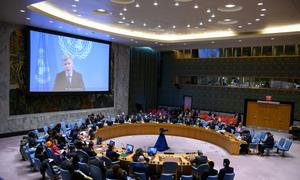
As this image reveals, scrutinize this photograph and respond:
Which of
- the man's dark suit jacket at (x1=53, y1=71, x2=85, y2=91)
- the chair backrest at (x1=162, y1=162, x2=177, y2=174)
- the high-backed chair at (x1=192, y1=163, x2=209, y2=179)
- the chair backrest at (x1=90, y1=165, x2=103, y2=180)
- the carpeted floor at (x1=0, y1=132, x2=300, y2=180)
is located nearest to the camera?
the chair backrest at (x1=90, y1=165, x2=103, y2=180)

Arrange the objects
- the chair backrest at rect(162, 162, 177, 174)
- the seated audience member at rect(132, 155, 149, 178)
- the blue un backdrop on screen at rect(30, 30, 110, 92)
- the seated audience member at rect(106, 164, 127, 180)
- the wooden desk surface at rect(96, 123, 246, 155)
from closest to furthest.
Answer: the seated audience member at rect(106, 164, 127, 180)
the seated audience member at rect(132, 155, 149, 178)
the chair backrest at rect(162, 162, 177, 174)
the wooden desk surface at rect(96, 123, 246, 155)
the blue un backdrop on screen at rect(30, 30, 110, 92)

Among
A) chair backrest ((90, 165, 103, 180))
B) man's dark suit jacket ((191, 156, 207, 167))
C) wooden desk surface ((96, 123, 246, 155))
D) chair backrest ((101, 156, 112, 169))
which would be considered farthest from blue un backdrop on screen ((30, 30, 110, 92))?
man's dark suit jacket ((191, 156, 207, 167))

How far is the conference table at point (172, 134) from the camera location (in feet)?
26.0

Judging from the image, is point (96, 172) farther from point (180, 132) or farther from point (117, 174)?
point (180, 132)

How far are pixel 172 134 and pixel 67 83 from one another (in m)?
7.46

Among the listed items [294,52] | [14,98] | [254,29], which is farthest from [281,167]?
[14,98]

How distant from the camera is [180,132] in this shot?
50.6 feet

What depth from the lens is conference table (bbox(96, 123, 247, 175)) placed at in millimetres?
7934

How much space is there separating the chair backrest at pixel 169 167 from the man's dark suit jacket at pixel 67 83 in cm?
1036

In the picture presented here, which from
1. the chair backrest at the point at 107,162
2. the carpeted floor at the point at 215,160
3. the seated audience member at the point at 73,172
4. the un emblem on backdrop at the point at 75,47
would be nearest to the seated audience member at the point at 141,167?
the chair backrest at the point at 107,162

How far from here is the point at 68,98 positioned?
16859 mm

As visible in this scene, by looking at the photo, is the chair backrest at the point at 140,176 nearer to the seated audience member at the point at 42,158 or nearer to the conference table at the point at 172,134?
the conference table at the point at 172,134

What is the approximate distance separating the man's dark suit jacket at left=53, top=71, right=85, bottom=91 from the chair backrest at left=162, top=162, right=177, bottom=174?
10.4m

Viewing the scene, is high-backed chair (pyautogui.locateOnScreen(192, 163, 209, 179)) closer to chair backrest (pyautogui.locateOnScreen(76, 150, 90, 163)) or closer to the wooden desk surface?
chair backrest (pyautogui.locateOnScreen(76, 150, 90, 163))
